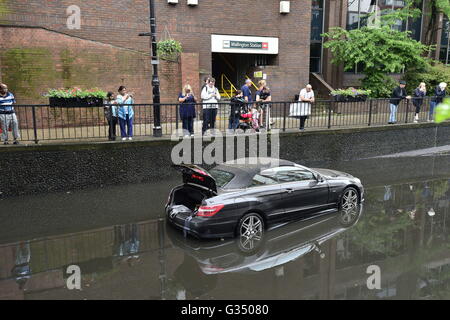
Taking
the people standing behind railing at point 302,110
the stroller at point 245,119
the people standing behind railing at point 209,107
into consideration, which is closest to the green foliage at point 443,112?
the people standing behind railing at point 209,107

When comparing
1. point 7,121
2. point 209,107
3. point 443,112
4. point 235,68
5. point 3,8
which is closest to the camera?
point 443,112

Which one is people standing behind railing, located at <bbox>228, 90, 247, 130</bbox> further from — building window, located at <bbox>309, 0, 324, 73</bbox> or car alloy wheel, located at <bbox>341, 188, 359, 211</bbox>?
building window, located at <bbox>309, 0, 324, 73</bbox>

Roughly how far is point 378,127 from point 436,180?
313 cm

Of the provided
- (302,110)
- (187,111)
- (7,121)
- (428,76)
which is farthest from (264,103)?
(428,76)

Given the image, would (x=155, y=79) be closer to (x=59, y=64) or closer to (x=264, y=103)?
(x=264, y=103)

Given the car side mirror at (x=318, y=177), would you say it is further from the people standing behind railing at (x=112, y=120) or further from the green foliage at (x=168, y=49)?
the green foliage at (x=168, y=49)

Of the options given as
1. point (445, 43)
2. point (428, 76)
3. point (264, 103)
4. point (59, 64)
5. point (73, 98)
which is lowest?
point (264, 103)

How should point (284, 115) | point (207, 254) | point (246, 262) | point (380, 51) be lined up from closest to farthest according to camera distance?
point (246, 262)
point (207, 254)
point (284, 115)
point (380, 51)

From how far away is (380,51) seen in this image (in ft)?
64.2

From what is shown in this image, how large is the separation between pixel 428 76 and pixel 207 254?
19462 mm

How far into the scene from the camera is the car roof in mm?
7324
